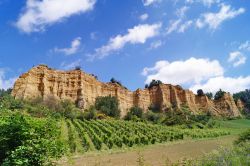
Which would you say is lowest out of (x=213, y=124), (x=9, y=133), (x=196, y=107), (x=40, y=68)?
(x=9, y=133)

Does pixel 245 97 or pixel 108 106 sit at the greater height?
pixel 245 97

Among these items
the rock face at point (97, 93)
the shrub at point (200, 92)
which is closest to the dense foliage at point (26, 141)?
the rock face at point (97, 93)

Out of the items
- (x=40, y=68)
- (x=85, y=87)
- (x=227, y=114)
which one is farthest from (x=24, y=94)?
(x=227, y=114)

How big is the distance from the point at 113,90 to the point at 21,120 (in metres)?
94.4

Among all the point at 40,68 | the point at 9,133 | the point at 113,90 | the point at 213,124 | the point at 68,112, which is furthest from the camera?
the point at 113,90

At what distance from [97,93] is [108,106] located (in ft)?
43.9

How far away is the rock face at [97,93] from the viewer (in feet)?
286

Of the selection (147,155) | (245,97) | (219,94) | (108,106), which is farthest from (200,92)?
(147,155)

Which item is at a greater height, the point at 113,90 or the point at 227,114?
the point at 113,90

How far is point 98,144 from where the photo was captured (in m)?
39.5

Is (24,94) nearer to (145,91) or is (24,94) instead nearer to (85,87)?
(85,87)

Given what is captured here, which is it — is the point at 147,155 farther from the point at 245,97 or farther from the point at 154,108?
the point at 245,97

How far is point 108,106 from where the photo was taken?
3435 inches

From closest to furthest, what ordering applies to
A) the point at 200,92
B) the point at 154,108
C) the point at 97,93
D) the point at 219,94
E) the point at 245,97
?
the point at 97,93, the point at 154,108, the point at 200,92, the point at 219,94, the point at 245,97
